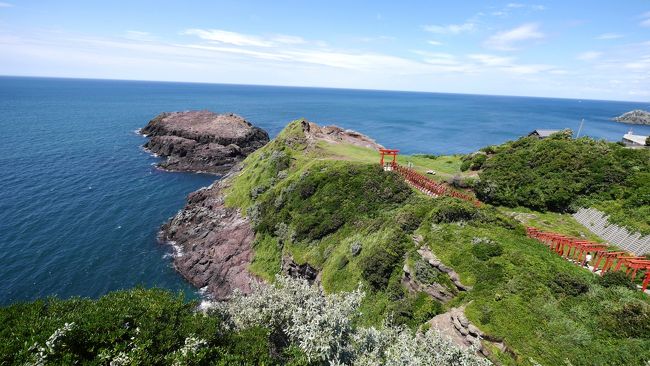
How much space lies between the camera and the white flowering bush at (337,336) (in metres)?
14.3

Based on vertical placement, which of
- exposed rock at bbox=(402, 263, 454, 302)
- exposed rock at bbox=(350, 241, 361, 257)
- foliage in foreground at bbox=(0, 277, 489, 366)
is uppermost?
foliage in foreground at bbox=(0, 277, 489, 366)

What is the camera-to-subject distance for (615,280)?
19516 millimetres

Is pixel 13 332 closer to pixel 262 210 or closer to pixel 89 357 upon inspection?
pixel 89 357

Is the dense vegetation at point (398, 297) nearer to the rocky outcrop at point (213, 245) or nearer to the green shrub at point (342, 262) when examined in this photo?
the green shrub at point (342, 262)

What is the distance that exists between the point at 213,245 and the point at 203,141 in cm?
5902

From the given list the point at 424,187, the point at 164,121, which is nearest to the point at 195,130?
the point at 164,121

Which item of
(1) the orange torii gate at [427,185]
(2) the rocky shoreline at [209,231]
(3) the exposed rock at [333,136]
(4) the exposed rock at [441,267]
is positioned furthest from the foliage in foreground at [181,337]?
(3) the exposed rock at [333,136]

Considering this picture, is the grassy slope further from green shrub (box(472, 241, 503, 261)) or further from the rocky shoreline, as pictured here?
the rocky shoreline

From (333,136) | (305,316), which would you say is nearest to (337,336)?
(305,316)

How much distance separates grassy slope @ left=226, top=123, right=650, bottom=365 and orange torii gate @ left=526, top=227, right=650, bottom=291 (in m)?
1.55

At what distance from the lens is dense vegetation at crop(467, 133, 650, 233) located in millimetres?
29109

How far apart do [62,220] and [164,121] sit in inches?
2621

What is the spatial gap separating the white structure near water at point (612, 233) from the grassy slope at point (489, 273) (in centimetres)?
125

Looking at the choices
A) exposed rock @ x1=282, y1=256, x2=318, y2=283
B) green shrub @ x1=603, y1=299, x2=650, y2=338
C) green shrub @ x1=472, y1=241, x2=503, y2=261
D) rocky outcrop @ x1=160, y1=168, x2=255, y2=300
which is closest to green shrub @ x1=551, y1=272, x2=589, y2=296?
green shrub @ x1=603, y1=299, x2=650, y2=338
